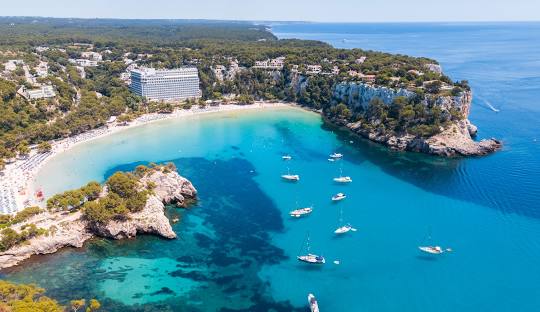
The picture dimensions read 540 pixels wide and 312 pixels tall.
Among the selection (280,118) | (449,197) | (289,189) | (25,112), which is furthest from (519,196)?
(25,112)

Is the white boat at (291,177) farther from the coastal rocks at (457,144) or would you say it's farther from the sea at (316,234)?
the coastal rocks at (457,144)

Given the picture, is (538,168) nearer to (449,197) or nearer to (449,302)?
(449,197)

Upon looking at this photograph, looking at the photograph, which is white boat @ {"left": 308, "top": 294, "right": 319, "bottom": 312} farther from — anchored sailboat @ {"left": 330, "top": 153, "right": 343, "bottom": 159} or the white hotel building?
the white hotel building

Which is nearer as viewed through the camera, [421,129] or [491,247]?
[491,247]

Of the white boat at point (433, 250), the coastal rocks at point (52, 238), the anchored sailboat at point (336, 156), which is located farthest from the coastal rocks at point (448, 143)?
the coastal rocks at point (52, 238)

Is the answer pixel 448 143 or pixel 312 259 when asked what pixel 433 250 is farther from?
pixel 448 143

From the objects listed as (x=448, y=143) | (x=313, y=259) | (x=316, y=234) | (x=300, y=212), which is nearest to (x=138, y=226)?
(x=300, y=212)
